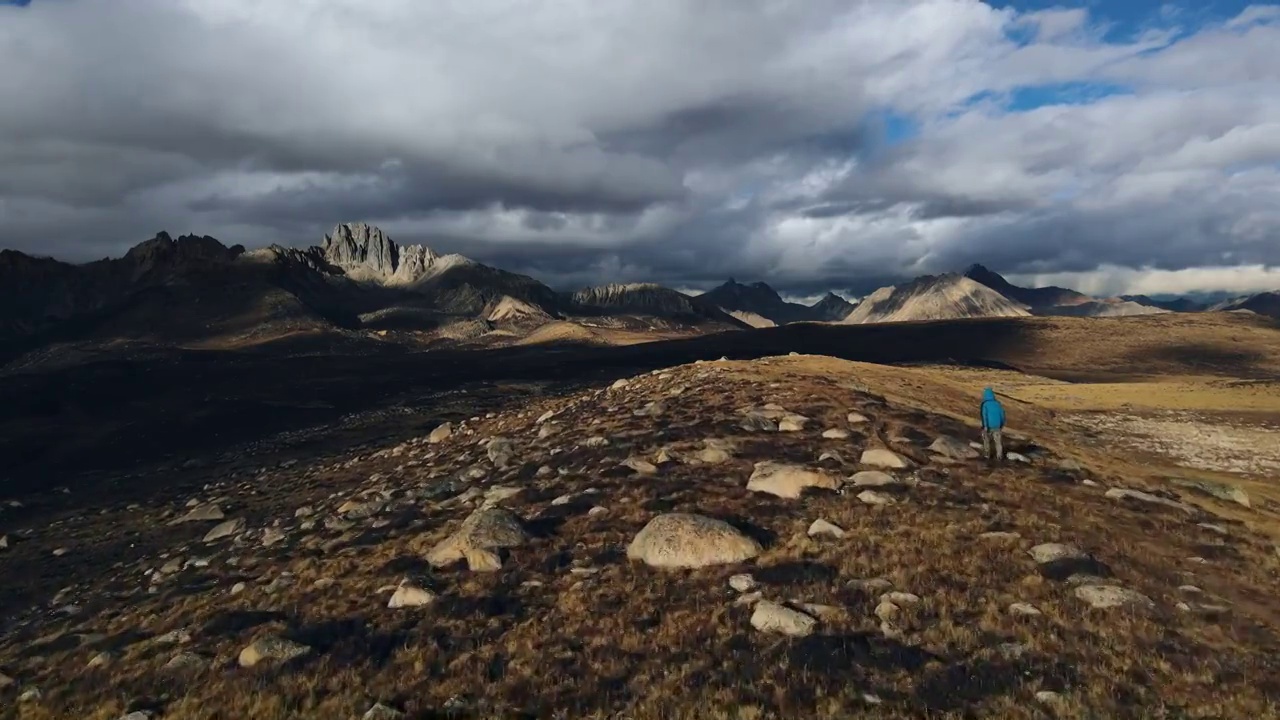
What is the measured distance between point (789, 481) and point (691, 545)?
218 inches

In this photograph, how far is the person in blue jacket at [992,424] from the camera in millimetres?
24062

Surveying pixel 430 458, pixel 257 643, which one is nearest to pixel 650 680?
pixel 257 643

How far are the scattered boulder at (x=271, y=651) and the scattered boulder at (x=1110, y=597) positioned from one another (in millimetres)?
15135

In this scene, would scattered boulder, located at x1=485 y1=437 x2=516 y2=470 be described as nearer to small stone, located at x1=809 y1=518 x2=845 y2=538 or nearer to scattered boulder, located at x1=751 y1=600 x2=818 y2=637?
small stone, located at x1=809 y1=518 x2=845 y2=538

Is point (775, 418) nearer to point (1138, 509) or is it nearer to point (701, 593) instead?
point (1138, 509)

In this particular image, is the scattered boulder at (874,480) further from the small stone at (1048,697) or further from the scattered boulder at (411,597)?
the scattered boulder at (411,597)

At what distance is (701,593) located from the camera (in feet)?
47.3

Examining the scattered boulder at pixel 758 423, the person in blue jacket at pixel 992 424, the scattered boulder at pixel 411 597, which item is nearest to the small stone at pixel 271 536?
the scattered boulder at pixel 411 597

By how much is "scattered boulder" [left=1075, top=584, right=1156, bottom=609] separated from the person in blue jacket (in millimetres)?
10794

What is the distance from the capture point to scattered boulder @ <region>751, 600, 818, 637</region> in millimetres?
12566

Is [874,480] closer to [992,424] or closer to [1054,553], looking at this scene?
[1054,553]

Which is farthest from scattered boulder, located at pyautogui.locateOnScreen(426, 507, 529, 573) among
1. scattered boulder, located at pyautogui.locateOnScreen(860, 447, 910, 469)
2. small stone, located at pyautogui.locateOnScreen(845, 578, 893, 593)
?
scattered boulder, located at pyautogui.locateOnScreen(860, 447, 910, 469)

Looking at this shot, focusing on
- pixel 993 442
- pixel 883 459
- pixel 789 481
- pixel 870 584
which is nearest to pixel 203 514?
pixel 789 481

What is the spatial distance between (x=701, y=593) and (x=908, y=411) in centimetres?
2113
